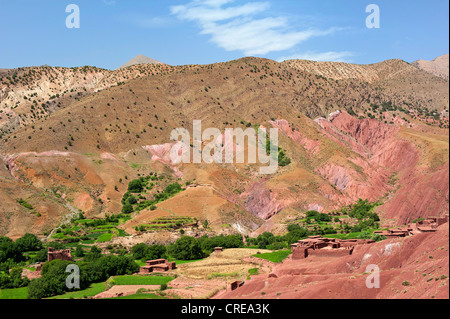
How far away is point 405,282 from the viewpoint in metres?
27.1

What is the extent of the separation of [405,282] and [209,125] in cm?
8599

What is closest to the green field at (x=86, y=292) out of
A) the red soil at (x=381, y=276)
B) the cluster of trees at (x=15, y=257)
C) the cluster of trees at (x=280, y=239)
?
the cluster of trees at (x=15, y=257)

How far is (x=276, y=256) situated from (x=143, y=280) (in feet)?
45.7

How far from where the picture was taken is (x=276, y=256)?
56.0 meters

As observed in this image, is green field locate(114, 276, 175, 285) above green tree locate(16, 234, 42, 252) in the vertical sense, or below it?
below

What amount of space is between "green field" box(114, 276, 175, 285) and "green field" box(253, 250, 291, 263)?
10145 millimetres

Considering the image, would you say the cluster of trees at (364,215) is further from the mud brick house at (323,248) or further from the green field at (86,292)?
the green field at (86,292)

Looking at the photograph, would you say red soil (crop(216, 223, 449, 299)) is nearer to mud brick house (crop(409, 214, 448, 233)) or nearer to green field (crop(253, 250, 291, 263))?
mud brick house (crop(409, 214, 448, 233))

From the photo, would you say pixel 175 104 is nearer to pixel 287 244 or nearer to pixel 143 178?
pixel 143 178

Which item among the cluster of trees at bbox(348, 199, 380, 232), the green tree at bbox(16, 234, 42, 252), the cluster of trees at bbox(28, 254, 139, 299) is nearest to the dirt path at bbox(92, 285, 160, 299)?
the cluster of trees at bbox(28, 254, 139, 299)

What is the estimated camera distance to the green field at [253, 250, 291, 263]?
54375 millimetres

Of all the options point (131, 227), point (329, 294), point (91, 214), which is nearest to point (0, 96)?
point (91, 214)

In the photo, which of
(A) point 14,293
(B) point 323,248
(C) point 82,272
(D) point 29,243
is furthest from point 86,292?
(D) point 29,243

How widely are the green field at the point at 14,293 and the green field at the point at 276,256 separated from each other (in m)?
23.0
